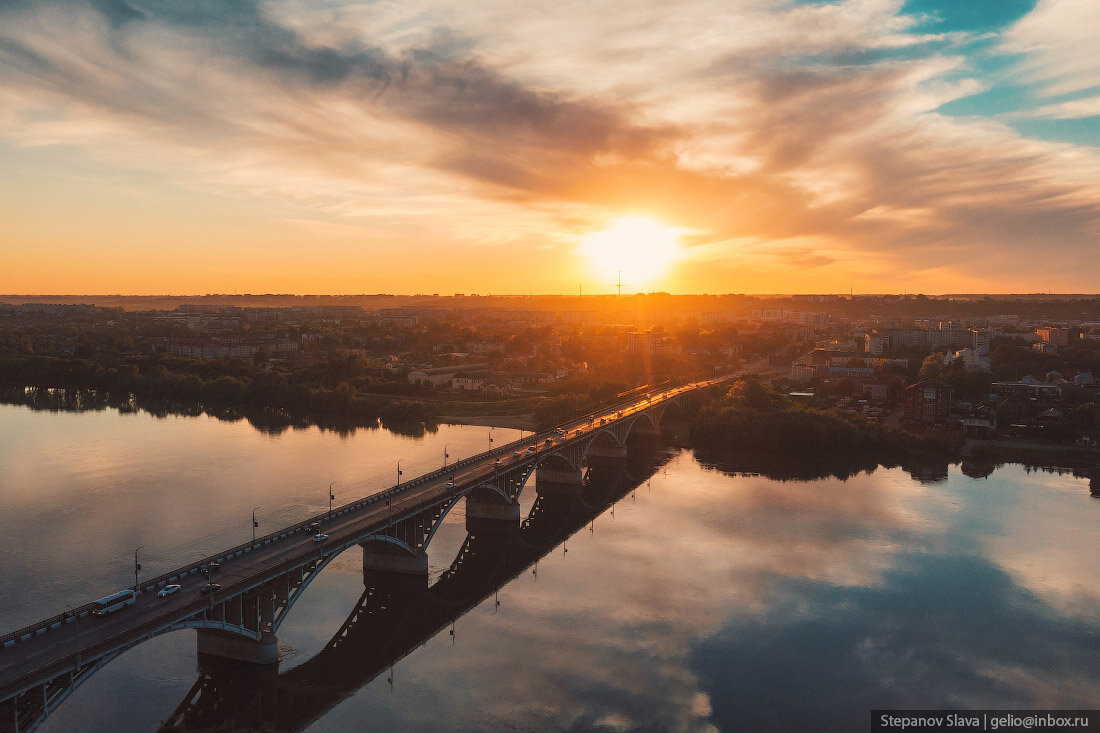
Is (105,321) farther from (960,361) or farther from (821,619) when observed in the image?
(821,619)

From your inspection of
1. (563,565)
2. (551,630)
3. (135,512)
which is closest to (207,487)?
(135,512)

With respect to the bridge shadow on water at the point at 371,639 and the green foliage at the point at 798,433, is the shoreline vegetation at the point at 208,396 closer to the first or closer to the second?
the green foliage at the point at 798,433

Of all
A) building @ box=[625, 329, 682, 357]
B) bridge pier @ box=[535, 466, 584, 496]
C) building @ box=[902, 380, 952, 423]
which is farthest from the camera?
building @ box=[625, 329, 682, 357]

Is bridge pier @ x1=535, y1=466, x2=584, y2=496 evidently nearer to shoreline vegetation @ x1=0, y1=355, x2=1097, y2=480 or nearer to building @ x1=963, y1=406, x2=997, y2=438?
shoreline vegetation @ x1=0, y1=355, x2=1097, y2=480

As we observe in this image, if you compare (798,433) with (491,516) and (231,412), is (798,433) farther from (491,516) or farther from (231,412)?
(231,412)

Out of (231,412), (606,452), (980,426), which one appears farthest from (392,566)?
(980,426)

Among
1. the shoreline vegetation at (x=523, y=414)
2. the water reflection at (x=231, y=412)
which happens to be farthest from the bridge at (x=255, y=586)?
the water reflection at (x=231, y=412)

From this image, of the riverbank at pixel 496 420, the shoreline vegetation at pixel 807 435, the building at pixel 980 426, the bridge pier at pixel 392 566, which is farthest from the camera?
the riverbank at pixel 496 420

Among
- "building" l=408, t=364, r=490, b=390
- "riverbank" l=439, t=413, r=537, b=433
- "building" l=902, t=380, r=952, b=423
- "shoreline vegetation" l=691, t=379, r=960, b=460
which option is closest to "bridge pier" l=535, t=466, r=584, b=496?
"riverbank" l=439, t=413, r=537, b=433
